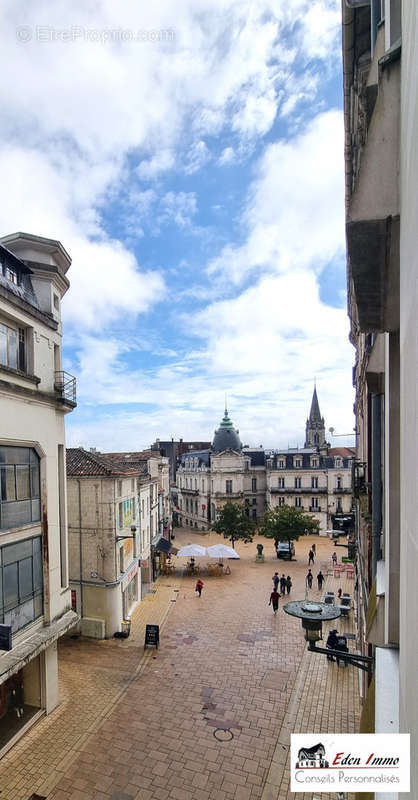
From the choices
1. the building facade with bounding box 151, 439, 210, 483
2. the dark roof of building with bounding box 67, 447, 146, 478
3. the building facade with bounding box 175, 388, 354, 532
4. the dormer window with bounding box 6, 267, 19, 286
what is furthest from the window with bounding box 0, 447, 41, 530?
the building facade with bounding box 151, 439, 210, 483

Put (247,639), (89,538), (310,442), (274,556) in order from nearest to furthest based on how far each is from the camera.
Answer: (247,639), (89,538), (274,556), (310,442)

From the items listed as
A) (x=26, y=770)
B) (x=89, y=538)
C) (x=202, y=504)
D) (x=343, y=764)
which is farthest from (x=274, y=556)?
(x=343, y=764)

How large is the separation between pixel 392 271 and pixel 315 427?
8494 centimetres

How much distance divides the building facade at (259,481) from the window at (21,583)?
4025cm

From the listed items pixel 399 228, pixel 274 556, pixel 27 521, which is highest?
pixel 399 228

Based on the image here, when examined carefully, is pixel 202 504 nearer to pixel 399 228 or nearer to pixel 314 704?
pixel 314 704

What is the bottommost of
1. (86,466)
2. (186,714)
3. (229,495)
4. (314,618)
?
(229,495)

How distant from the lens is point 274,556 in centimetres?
4059

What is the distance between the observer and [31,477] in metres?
14.2

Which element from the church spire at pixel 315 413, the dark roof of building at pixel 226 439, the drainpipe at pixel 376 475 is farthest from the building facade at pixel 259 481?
the drainpipe at pixel 376 475

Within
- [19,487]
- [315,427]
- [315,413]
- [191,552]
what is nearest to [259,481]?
[191,552]

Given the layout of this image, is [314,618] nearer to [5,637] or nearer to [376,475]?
[376,475]

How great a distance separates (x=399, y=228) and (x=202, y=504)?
5811cm

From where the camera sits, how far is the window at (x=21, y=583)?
12.3 m
